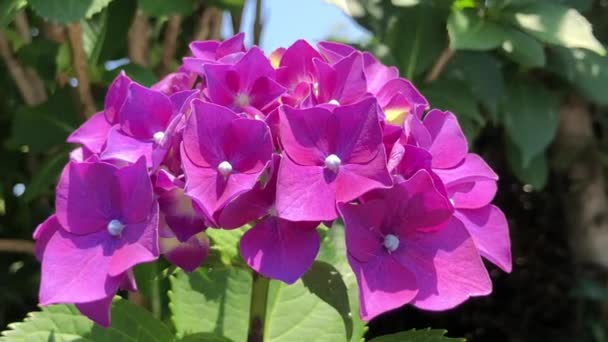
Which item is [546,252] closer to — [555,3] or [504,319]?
[504,319]

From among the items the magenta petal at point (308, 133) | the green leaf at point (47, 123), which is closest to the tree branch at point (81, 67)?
the green leaf at point (47, 123)

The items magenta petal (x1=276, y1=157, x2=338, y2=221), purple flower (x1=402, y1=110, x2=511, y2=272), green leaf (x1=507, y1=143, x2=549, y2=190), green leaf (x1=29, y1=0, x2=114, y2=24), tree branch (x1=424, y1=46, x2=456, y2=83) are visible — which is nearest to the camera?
magenta petal (x1=276, y1=157, x2=338, y2=221)

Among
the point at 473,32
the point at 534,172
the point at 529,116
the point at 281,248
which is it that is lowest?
the point at 534,172

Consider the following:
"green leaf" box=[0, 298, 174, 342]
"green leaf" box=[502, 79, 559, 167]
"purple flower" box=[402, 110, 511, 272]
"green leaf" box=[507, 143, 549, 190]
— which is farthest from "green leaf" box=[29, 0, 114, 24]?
"green leaf" box=[507, 143, 549, 190]

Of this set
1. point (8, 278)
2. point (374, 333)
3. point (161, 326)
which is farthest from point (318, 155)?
point (374, 333)

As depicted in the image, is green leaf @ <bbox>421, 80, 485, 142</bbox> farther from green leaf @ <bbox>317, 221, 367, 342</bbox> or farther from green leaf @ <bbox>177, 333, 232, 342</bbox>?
green leaf @ <bbox>177, 333, 232, 342</bbox>

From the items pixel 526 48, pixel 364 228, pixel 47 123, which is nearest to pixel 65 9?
pixel 47 123

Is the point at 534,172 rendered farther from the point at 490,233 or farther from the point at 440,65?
the point at 490,233

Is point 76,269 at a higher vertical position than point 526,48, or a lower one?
higher
